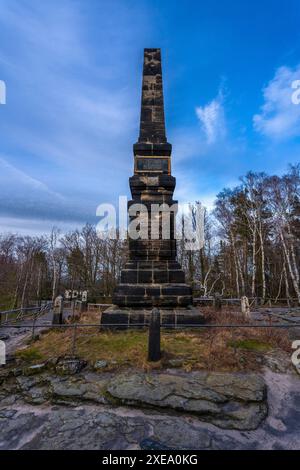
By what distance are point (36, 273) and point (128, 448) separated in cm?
3628

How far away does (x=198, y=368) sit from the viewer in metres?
4.35

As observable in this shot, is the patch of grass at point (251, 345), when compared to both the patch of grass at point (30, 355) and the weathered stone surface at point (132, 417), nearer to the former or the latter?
the weathered stone surface at point (132, 417)

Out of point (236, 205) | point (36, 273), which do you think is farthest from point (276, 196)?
point (36, 273)

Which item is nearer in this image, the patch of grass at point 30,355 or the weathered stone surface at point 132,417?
the weathered stone surface at point 132,417

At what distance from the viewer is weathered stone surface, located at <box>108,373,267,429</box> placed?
10.6 feet

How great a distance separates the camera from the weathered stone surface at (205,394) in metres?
3.23

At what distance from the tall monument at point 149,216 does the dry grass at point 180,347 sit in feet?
3.27

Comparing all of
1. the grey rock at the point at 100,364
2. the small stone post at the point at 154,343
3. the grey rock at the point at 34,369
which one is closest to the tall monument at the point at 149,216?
the small stone post at the point at 154,343

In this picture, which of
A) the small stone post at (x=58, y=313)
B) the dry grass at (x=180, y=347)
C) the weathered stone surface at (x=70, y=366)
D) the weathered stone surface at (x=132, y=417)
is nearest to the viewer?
the weathered stone surface at (x=132, y=417)

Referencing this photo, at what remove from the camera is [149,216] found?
313 inches

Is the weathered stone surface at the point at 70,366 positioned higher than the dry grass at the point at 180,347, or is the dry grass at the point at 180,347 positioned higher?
the dry grass at the point at 180,347

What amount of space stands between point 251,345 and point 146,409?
3.16 meters

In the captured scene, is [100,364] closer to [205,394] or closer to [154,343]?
[154,343]

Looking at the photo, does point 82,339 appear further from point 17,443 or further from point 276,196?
point 276,196
